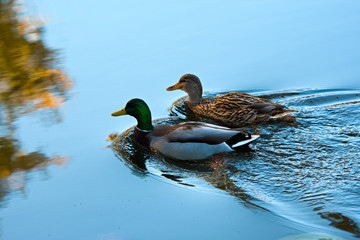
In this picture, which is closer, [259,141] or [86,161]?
[86,161]

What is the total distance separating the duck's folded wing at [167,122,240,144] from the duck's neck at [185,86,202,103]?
1499 millimetres

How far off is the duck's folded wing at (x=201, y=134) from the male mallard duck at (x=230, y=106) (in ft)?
3.06

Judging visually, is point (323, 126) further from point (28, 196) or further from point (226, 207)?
point (28, 196)

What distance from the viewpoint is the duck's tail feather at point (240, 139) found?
639 centimetres

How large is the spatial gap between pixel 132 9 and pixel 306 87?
4427mm

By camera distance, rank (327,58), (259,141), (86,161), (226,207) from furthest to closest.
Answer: (327,58), (259,141), (86,161), (226,207)

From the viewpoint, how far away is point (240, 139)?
253 inches

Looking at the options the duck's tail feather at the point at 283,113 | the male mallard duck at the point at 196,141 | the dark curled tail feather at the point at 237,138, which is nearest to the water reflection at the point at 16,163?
the male mallard duck at the point at 196,141

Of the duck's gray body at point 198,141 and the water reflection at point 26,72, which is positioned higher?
the water reflection at point 26,72

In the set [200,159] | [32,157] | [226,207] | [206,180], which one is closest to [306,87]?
[200,159]

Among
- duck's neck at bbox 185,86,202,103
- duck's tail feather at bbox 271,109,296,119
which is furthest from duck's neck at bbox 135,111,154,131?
duck's tail feather at bbox 271,109,296,119

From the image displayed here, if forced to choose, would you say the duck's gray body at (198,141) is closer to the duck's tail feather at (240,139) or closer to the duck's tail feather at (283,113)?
the duck's tail feather at (240,139)

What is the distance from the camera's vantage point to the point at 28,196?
551 cm

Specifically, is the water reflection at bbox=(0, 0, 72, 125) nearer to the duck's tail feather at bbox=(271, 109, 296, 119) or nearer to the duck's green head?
the duck's green head
